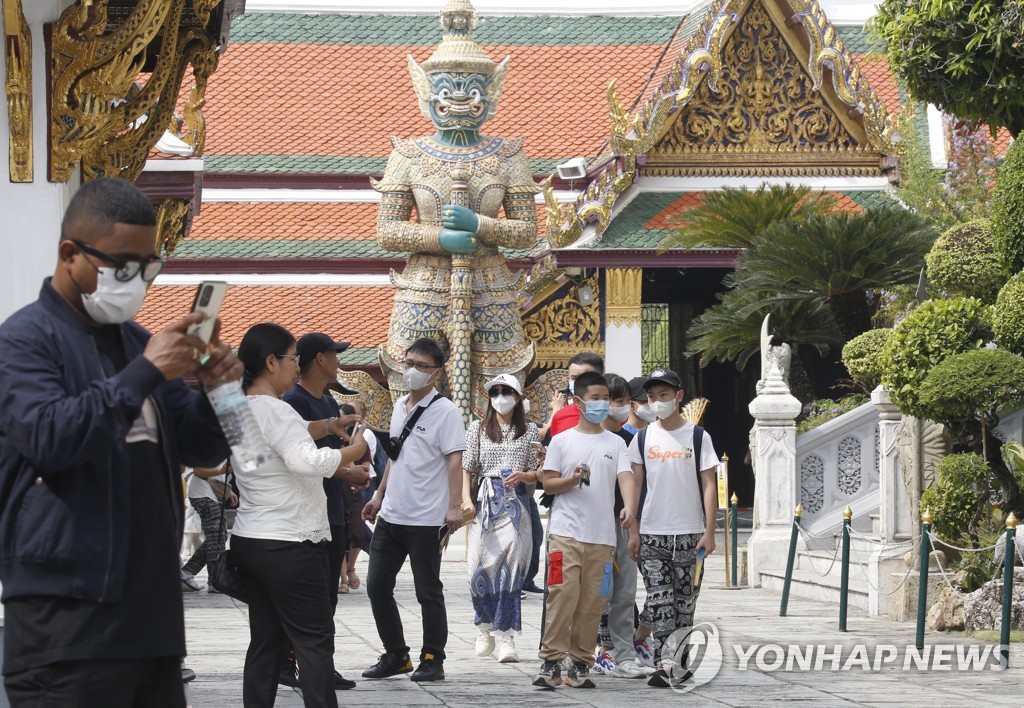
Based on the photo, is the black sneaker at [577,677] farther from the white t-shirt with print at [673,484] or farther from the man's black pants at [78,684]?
the man's black pants at [78,684]

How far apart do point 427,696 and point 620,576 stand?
166cm

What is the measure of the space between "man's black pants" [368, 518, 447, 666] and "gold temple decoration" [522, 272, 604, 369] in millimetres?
12707

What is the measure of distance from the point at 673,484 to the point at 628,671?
3.86ft

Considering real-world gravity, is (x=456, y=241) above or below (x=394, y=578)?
above

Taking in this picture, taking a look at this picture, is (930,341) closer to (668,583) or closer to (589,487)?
(668,583)

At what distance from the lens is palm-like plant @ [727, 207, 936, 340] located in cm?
1819

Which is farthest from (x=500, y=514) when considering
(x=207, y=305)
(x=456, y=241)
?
(x=456, y=241)

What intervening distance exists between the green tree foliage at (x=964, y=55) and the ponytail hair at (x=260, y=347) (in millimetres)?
6345

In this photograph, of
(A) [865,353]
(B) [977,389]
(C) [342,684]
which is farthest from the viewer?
(A) [865,353]

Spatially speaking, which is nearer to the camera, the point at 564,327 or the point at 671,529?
the point at 671,529

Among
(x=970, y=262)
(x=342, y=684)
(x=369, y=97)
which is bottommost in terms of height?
(x=342, y=684)

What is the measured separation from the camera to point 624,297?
72.0 ft

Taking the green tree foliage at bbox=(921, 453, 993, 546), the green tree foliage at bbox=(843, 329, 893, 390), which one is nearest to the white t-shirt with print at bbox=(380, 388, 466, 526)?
the green tree foliage at bbox=(921, 453, 993, 546)

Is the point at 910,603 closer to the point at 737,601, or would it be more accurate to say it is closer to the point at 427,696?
the point at 737,601
